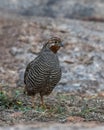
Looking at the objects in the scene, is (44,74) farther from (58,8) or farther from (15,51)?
(58,8)

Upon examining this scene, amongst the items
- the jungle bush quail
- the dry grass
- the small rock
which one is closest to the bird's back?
the jungle bush quail

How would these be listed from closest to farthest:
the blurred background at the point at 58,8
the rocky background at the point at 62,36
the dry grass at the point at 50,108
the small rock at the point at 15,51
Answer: the dry grass at the point at 50,108
the rocky background at the point at 62,36
the small rock at the point at 15,51
the blurred background at the point at 58,8

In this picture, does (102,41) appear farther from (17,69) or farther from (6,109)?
(6,109)

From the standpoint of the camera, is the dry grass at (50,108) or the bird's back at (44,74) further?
the bird's back at (44,74)

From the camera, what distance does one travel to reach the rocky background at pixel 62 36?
13649 mm

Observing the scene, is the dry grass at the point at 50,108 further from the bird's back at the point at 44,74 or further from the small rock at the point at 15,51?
the small rock at the point at 15,51

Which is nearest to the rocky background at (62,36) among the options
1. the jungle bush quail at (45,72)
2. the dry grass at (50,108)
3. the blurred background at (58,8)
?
the blurred background at (58,8)

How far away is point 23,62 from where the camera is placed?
1445 centimetres

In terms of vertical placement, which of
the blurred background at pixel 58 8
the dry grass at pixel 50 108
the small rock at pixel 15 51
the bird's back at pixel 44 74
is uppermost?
the blurred background at pixel 58 8

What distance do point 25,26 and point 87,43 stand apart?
75.9 inches

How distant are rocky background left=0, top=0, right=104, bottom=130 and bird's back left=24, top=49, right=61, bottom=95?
2256 mm

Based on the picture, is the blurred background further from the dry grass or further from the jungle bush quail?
the jungle bush quail

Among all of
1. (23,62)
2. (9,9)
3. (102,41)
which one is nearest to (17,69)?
(23,62)

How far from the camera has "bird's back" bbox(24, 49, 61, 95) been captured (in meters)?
10.5
